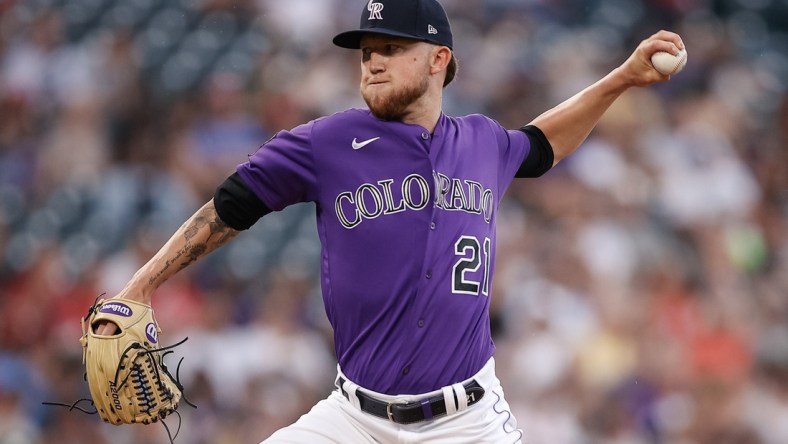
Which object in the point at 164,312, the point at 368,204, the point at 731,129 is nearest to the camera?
the point at 368,204

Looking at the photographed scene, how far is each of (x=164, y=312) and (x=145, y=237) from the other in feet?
2.18

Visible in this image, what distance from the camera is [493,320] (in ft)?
24.5

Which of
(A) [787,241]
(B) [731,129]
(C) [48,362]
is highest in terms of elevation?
(B) [731,129]

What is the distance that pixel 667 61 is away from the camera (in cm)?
421

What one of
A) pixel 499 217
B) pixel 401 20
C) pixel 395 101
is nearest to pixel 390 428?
pixel 395 101

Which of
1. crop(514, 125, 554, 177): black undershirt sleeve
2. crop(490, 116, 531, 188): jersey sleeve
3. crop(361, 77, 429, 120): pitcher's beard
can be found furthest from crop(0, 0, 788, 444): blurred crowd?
crop(361, 77, 429, 120): pitcher's beard

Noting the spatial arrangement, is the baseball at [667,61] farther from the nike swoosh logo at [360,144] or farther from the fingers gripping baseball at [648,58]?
the nike swoosh logo at [360,144]

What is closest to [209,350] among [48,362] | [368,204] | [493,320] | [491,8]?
[48,362]

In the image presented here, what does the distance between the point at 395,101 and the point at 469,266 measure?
Answer: 23.2 inches

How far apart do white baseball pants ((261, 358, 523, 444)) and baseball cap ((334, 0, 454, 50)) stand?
1.13 metres

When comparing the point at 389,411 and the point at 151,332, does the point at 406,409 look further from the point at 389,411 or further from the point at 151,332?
the point at 151,332

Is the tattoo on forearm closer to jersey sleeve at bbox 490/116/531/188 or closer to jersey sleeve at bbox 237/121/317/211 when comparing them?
jersey sleeve at bbox 237/121/317/211

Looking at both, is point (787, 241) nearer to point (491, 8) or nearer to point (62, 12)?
point (491, 8)

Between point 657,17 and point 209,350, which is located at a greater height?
point 657,17
